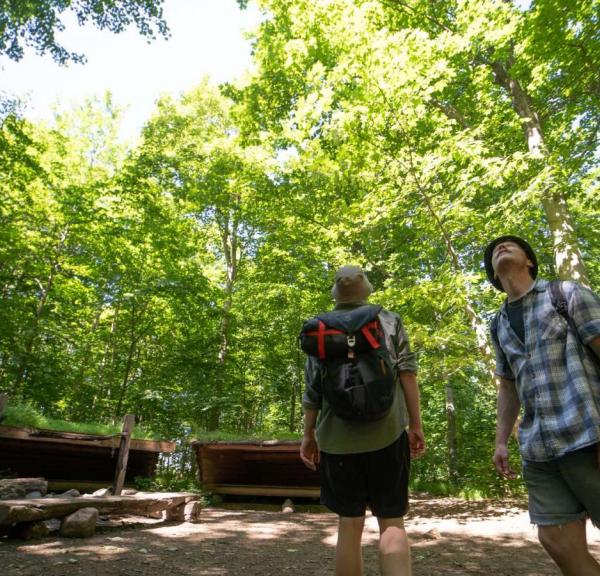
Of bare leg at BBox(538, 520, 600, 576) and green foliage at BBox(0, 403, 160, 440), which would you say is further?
green foliage at BBox(0, 403, 160, 440)

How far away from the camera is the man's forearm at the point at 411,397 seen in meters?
2.48

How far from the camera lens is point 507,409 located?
8.13 ft

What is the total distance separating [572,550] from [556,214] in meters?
7.39

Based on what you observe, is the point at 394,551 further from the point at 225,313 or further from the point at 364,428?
the point at 225,313

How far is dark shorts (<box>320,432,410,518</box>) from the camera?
7.25ft

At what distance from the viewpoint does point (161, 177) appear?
15.6m

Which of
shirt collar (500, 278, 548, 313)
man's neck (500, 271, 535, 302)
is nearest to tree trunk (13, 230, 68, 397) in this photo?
man's neck (500, 271, 535, 302)

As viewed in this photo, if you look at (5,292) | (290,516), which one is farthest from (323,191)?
(5,292)

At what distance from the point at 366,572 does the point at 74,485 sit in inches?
311

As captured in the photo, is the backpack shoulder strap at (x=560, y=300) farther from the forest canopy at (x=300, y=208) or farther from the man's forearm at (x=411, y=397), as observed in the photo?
the forest canopy at (x=300, y=208)

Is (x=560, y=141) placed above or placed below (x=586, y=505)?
above

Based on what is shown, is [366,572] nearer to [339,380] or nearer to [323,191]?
[339,380]

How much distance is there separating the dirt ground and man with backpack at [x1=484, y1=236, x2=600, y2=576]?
8.63 feet

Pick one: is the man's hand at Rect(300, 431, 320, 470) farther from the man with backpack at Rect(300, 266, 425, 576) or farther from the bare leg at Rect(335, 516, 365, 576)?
the bare leg at Rect(335, 516, 365, 576)
